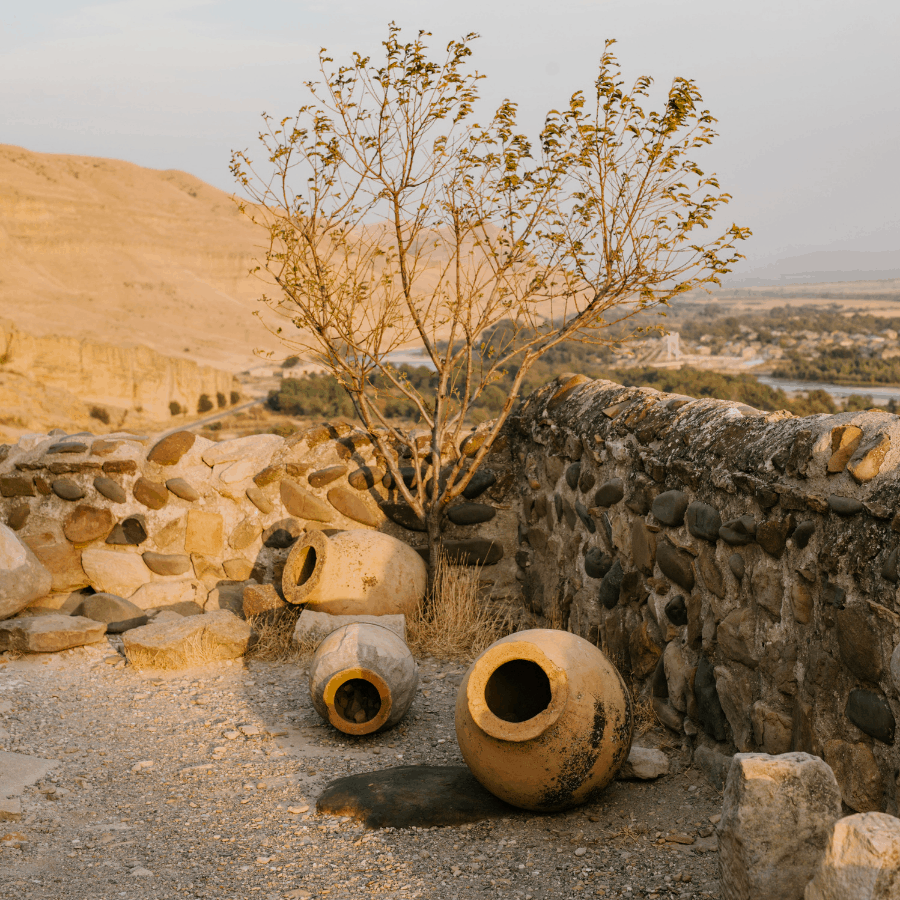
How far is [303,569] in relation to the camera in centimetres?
469

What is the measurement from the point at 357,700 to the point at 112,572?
2.25 metres

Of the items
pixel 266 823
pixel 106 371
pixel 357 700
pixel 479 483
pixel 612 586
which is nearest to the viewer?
pixel 266 823

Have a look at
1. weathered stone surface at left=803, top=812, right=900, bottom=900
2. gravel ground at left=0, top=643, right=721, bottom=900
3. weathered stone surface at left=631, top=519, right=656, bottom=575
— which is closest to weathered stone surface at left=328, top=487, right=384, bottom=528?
gravel ground at left=0, top=643, right=721, bottom=900

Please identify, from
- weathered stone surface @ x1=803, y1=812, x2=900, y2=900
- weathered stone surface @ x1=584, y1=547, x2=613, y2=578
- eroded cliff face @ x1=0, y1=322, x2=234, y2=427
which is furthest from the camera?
eroded cliff face @ x1=0, y1=322, x2=234, y2=427

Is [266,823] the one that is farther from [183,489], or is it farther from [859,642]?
[183,489]

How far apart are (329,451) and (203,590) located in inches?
46.0

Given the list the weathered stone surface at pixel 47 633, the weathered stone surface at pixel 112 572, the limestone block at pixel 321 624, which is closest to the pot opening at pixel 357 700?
the limestone block at pixel 321 624

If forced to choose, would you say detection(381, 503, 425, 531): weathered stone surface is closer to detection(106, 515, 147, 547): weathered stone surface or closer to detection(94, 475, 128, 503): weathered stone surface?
detection(106, 515, 147, 547): weathered stone surface

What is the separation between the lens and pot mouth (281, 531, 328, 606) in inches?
173

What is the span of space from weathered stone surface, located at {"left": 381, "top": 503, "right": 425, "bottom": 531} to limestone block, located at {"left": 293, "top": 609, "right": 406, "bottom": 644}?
3.17 ft

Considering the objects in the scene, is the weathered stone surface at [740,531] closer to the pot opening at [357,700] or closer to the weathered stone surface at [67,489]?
the pot opening at [357,700]

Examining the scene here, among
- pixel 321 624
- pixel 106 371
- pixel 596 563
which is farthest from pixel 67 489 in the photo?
pixel 106 371

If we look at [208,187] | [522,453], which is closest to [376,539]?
[522,453]

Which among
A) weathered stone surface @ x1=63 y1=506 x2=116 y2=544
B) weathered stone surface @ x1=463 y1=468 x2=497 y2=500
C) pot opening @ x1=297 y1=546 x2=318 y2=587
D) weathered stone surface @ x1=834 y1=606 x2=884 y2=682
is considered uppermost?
weathered stone surface @ x1=834 y1=606 x2=884 y2=682
